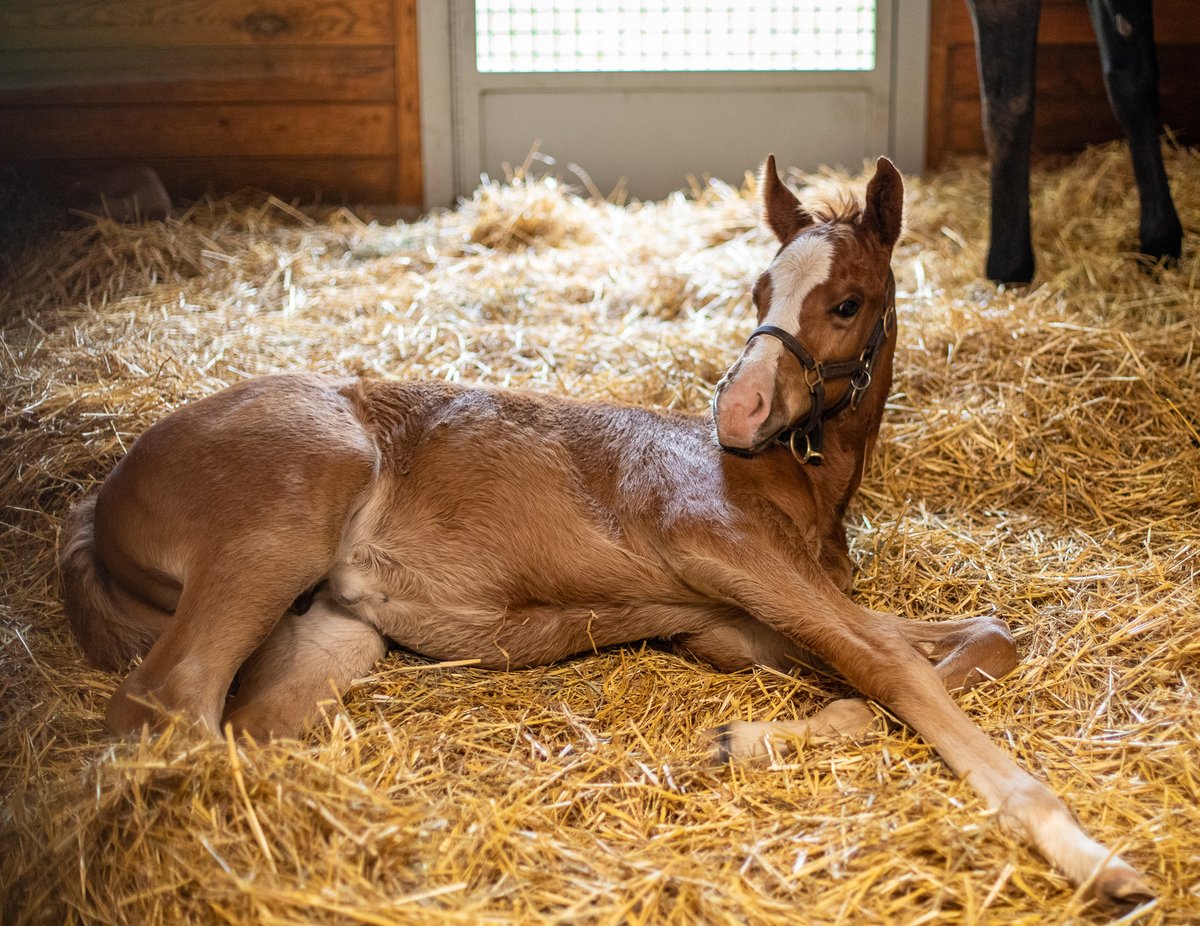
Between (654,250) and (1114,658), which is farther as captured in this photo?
(654,250)

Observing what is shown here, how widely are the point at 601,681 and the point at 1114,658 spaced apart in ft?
4.06

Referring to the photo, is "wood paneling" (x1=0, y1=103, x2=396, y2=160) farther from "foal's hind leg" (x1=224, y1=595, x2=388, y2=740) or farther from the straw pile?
"foal's hind leg" (x1=224, y1=595, x2=388, y2=740)

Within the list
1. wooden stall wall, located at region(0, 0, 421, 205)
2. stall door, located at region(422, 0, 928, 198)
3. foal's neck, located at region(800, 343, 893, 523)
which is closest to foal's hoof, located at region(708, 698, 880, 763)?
foal's neck, located at region(800, 343, 893, 523)

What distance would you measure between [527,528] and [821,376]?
822 millimetres

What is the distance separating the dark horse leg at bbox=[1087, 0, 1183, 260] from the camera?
4688 millimetres

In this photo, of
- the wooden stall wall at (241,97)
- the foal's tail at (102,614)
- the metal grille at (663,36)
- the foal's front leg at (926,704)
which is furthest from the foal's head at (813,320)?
the metal grille at (663,36)

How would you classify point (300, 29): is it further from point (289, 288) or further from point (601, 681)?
point (601, 681)

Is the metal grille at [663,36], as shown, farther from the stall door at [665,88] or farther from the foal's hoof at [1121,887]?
the foal's hoof at [1121,887]

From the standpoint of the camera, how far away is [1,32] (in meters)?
2.16

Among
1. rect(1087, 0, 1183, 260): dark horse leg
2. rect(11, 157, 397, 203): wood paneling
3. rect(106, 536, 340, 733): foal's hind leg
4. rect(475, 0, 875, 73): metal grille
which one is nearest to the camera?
rect(106, 536, 340, 733): foal's hind leg

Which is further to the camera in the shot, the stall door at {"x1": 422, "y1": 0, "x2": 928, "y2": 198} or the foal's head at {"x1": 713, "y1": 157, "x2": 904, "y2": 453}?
the stall door at {"x1": 422, "y1": 0, "x2": 928, "y2": 198}

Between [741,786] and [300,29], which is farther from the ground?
[300,29]

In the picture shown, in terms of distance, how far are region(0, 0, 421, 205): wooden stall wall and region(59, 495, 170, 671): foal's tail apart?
4.35 ft

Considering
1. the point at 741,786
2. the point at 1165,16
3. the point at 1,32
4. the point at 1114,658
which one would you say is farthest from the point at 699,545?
the point at 1165,16
